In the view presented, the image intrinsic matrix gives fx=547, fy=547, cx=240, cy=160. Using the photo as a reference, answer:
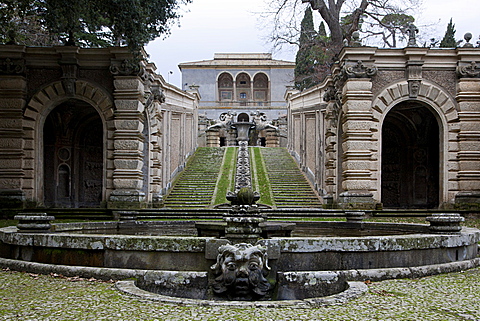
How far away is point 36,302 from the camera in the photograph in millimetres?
6047

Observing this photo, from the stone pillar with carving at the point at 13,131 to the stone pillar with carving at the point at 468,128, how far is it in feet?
48.2

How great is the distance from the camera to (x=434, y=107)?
19141 mm

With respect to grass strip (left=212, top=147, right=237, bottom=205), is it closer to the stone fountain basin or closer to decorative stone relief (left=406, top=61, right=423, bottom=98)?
decorative stone relief (left=406, top=61, right=423, bottom=98)

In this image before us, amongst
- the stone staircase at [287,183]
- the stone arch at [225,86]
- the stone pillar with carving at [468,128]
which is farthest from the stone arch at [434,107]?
the stone arch at [225,86]

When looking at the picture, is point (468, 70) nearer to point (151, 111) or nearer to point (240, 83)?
point (151, 111)

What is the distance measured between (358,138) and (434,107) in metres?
3.05

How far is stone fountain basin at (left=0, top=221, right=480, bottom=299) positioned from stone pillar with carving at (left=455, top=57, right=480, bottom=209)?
36.3 ft

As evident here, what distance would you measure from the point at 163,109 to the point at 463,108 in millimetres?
12349

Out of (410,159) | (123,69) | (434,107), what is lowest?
(410,159)

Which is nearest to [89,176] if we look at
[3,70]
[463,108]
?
[3,70]

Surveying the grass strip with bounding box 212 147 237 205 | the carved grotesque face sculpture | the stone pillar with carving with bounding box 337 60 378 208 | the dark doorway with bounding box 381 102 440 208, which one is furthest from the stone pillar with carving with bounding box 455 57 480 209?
the carved grotesque face sculpture

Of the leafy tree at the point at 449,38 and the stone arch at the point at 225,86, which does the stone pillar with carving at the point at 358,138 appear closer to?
the leafy tree at the point at 449,38

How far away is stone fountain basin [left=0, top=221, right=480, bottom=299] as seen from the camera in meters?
7.13

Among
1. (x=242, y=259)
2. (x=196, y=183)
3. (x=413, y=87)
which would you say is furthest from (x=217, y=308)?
(x=196, y=183)
